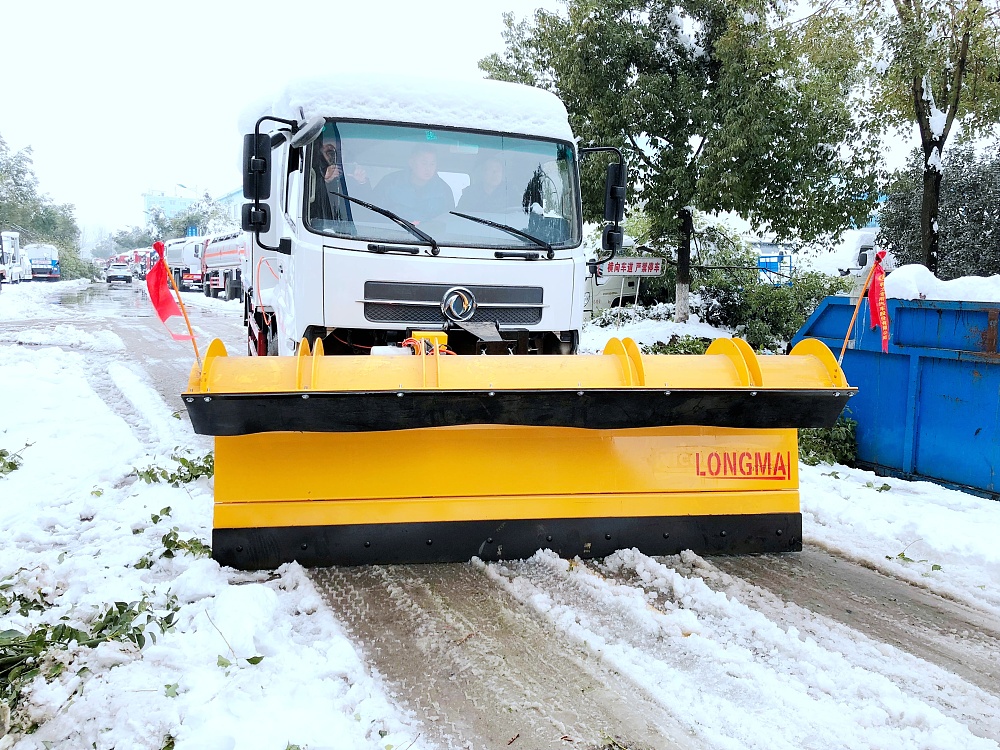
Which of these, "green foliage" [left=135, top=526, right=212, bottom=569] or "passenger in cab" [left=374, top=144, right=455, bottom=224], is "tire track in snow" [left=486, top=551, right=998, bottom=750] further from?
"passenger in cab" [left=374, top=144, right=455, bottom=224]

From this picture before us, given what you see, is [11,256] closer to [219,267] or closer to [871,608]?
[219,267]

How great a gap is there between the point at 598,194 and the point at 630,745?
12099mm

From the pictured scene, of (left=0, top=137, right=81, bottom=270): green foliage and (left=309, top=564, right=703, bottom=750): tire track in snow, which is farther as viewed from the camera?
(left=0, top=137, right=81, bottom=270): green foliage

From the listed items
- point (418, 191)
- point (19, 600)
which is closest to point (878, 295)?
point (418, 191)

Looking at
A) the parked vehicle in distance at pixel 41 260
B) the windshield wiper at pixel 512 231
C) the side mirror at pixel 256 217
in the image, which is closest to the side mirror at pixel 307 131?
the side mirror at pixel 256 217

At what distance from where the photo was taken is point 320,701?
270cm

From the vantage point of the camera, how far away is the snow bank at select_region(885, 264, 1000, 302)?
19.3 ft

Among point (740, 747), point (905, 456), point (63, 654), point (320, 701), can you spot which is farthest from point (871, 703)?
point (905, 456)

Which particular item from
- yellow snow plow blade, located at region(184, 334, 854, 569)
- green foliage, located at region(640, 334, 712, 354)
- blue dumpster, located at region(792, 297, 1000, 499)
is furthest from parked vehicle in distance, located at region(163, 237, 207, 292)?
yellow snow plow blade, located at region(184, 334, 854, 569)

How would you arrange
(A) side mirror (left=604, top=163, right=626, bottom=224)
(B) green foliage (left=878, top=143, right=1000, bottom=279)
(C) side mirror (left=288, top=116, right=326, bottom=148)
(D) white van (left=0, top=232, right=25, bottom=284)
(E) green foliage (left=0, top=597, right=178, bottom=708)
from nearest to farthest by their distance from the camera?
(E) green foliage (left=0, top=597, right=178, bottom=708), (C) side mirror (left=288, top=116, right=326, bottom=148), (A) side mirror (left=604, top=163, right=626, bottom=224), (B) green foliage (left=878, top=143, right=1000, bottom=279), (D) white van (left=0, top=232, right=25, bottom=284)

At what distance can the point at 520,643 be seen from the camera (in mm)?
3266

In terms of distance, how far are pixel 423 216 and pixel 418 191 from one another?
0.18 meters

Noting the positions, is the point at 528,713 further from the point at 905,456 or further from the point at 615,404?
the point at 905,456

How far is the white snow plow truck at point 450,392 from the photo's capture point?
12.1 feet
